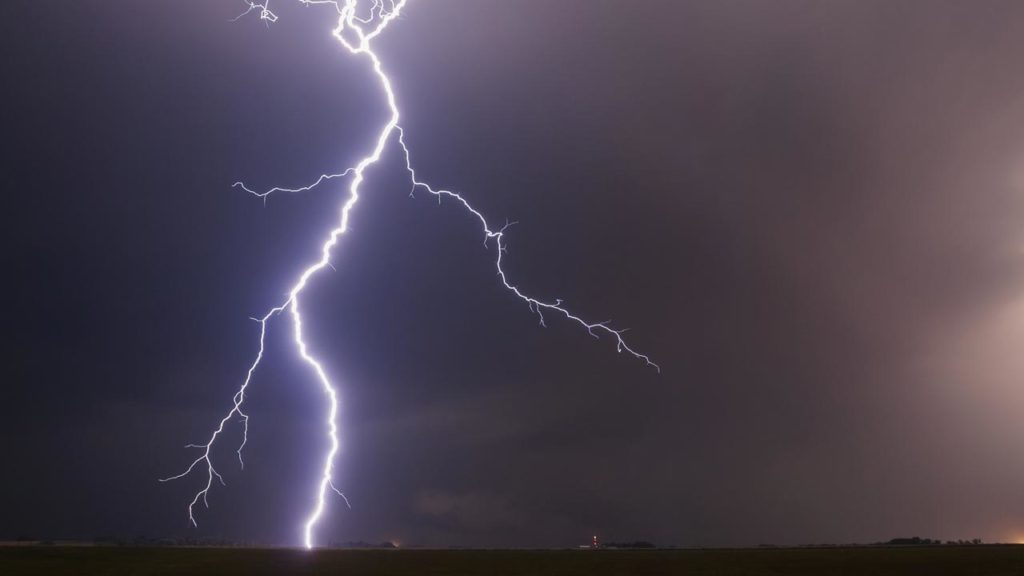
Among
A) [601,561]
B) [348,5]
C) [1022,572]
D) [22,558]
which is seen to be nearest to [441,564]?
[601,561]

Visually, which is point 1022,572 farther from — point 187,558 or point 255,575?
point 187,558

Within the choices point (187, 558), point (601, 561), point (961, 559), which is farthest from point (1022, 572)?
point (187, 558)

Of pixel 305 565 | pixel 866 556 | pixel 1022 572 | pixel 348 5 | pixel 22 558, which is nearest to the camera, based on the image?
pixel 1022 572

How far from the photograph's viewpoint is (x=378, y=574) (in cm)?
2600

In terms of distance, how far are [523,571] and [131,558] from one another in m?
15.7

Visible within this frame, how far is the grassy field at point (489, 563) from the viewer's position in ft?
88.4

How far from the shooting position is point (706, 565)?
99.2 ft

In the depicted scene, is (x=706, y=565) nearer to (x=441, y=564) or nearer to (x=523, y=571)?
(x=523, y=571)

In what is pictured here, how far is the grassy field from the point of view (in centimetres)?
2695

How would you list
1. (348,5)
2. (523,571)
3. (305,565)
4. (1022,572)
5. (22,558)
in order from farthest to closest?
(348,5) < (22,558) < (305,565) < (523,571) < (1022,572)

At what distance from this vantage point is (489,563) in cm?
3056

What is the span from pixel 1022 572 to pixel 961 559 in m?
7.19

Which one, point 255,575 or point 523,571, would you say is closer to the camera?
point 255,575

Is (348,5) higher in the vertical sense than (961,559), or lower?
higher
